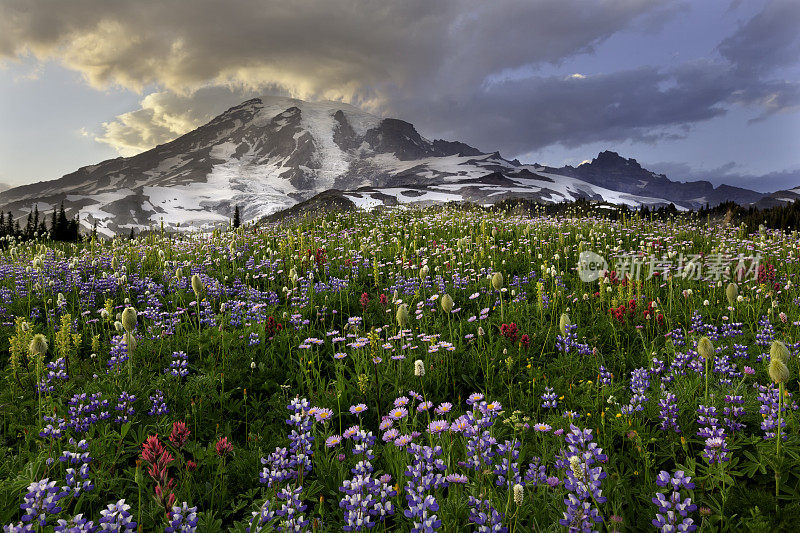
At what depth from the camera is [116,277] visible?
7473mm

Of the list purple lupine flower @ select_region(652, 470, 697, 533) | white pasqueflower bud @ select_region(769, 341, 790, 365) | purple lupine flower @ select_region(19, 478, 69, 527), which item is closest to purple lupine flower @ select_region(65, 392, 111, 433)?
purple lupine flower @ select_region(19, 478, 69, 527)

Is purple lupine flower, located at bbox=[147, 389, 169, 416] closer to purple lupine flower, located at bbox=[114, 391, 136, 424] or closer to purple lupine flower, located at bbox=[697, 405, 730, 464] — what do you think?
purple lupine flower, located at bbox=[114, 391, 136, 424]

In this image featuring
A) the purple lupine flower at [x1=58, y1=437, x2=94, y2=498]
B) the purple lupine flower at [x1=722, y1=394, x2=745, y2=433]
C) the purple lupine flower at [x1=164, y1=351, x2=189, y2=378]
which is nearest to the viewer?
the purple lupine flower at [x1=58, y1=437, x2=94, y2=498]

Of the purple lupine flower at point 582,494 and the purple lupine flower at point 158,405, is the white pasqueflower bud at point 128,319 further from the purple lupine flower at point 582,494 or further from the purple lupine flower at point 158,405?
the purple lupine flower at point 582,494

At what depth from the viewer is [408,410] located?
3.66 metres

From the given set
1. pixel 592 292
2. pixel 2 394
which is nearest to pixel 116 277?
pixel 2 394

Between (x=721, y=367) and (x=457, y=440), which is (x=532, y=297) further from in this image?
(x=457, y=440)

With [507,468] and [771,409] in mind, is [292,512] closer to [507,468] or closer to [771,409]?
[507,468]


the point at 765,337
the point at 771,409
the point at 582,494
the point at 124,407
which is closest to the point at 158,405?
the point at 124,407

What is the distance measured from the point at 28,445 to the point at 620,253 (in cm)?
1035

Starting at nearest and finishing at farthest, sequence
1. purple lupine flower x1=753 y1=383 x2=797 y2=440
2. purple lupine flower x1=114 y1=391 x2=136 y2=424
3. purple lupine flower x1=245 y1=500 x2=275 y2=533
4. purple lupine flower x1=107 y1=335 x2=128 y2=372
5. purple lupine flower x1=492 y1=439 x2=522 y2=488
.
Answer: purple lupine flower x1=245 y1=500 x2=275 y2=533
purple lupine flower x1=492 y1=439 x2=522 y2=488
purple lupine flower x1=753 y1=383 x2=797 y2=440
purple lupine flower x1=114 y1=391 x2=136 y2=424
purple lupine flower x1=107 y1=335 x2=128 y2=372

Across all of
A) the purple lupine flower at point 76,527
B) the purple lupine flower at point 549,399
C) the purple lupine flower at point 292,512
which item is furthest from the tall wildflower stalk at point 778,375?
the purple lupine flower at point 76,527

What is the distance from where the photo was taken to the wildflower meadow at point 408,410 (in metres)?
2.29

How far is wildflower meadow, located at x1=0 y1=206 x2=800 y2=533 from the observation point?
229cm
